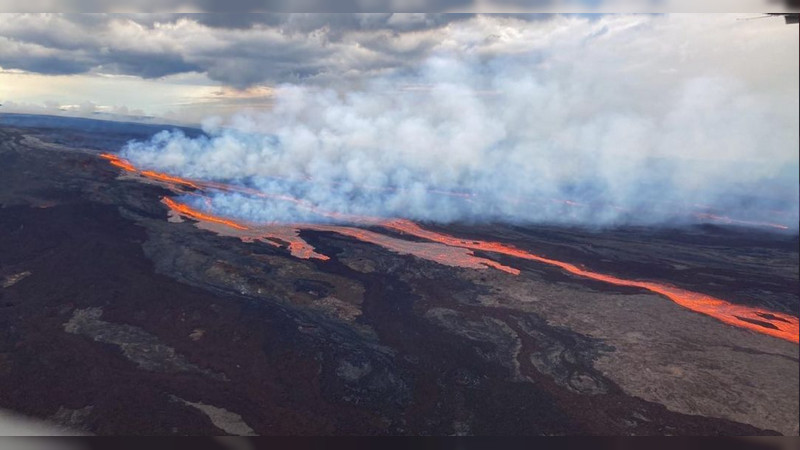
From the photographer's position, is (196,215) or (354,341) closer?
(354,341)

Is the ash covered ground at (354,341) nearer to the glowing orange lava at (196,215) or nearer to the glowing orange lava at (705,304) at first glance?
the glowing orange lava at (705,304)

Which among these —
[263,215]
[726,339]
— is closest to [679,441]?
[726,339]

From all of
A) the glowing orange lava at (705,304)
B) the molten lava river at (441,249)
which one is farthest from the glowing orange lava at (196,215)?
the glowing orange lava at (705,304)

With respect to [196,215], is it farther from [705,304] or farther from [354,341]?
[705,304]

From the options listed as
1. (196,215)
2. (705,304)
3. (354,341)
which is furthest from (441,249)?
(196,215)

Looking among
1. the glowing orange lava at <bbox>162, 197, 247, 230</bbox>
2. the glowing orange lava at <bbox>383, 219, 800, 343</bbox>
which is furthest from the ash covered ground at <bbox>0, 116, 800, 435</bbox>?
the glowing orange lava at <bbox>162, 197, 247, 230</bbox>

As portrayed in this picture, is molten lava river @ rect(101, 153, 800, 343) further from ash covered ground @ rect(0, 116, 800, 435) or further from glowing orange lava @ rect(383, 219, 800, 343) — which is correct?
ash covered ground @ rect(0, 116, 800, 435)
